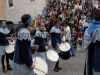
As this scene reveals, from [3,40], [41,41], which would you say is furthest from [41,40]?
[3,40]

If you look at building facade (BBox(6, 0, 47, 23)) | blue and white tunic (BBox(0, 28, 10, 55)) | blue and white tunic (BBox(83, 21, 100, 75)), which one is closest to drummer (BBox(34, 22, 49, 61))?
blue and white tunic (BBox(0, 28, 10, 55))

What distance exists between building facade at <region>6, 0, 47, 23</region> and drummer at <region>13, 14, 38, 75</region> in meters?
21.5

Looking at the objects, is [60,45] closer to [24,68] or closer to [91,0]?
[24,68]

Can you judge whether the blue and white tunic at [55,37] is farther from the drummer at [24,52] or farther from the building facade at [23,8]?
the building facade at [23,8]

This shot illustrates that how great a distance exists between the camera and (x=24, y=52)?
5.02m

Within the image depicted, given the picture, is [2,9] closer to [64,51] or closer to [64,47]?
[64,47]

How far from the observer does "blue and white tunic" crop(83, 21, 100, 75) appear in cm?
500

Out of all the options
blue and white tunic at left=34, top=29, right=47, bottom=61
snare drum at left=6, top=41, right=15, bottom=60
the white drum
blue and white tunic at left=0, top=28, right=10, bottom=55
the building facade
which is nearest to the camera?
blue and white tunic at left=34, top=29, right=47, bottom=61

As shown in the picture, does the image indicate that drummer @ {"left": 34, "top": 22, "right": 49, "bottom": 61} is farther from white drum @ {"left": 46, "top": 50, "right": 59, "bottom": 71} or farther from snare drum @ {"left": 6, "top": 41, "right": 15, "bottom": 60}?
snare drum @ {"left": 6, "top": 41, "right": 15, "bottom": 60}

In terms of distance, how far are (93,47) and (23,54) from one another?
137 cm

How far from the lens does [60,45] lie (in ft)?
29.9

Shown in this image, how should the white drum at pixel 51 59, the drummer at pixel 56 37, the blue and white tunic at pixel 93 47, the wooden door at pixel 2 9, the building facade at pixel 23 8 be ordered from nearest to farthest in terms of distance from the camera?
the blue and white tunic at pixel 93 47 → the white drum at pixel 51 59 → the drummer at pixel 56 37 → the building facade at pixel 23 8 → the wooden door at pixel 2 9

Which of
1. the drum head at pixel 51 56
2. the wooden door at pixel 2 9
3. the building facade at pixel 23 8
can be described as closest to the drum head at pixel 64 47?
the drum head at pixel 51 56

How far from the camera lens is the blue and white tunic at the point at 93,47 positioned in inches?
197
